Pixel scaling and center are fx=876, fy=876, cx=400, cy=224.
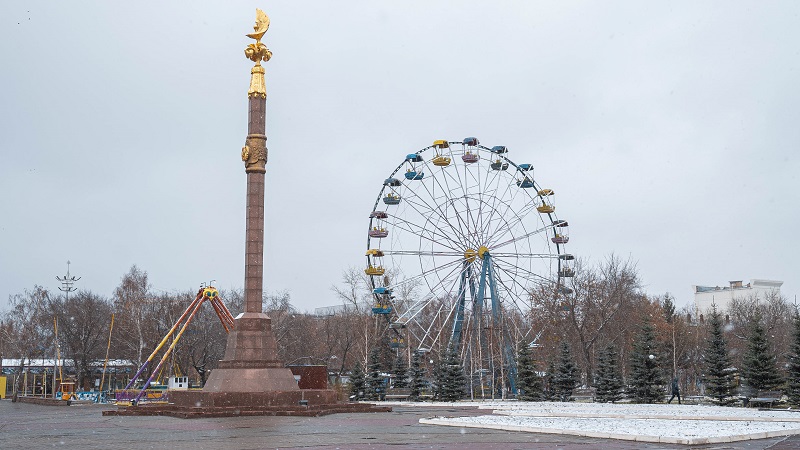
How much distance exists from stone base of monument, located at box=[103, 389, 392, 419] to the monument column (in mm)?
482

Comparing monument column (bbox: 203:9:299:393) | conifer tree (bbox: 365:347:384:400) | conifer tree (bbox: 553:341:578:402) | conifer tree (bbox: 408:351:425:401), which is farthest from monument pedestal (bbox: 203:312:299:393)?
conifer tree (bbox: 553:341:578:402)

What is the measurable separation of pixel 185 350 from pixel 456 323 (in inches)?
1082

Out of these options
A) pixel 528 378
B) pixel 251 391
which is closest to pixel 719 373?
pixel 528 378

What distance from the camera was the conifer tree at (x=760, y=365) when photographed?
123 ft

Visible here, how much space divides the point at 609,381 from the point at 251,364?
62.4ft

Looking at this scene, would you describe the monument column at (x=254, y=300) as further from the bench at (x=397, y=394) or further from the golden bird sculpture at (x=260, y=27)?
the bench at (x=397, y=394)

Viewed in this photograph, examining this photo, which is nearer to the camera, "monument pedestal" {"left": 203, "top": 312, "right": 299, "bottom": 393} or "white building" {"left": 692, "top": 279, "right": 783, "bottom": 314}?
"monument pedestal" {"left": 203, "top": 312, "right": 299, "bottom": 393}

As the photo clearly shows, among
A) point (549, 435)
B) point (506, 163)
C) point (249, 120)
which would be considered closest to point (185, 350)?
point (506, 163)

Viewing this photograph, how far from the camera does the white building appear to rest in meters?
149

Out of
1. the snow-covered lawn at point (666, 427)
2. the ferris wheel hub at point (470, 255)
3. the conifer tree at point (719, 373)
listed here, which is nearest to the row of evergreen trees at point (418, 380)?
the ferris wheel hub at point (470, 255)

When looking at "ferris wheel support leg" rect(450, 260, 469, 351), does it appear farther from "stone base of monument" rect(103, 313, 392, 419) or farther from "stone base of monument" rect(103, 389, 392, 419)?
"stone base of monument" rect(103, 389, 392, 419)

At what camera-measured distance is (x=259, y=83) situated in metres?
34.7

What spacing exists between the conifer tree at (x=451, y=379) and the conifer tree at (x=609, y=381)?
7.57 metres

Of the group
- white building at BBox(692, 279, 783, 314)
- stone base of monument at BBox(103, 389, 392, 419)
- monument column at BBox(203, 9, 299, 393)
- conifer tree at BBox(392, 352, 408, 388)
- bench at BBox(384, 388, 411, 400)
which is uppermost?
white building at BBox(692, 279, 783, 314)
